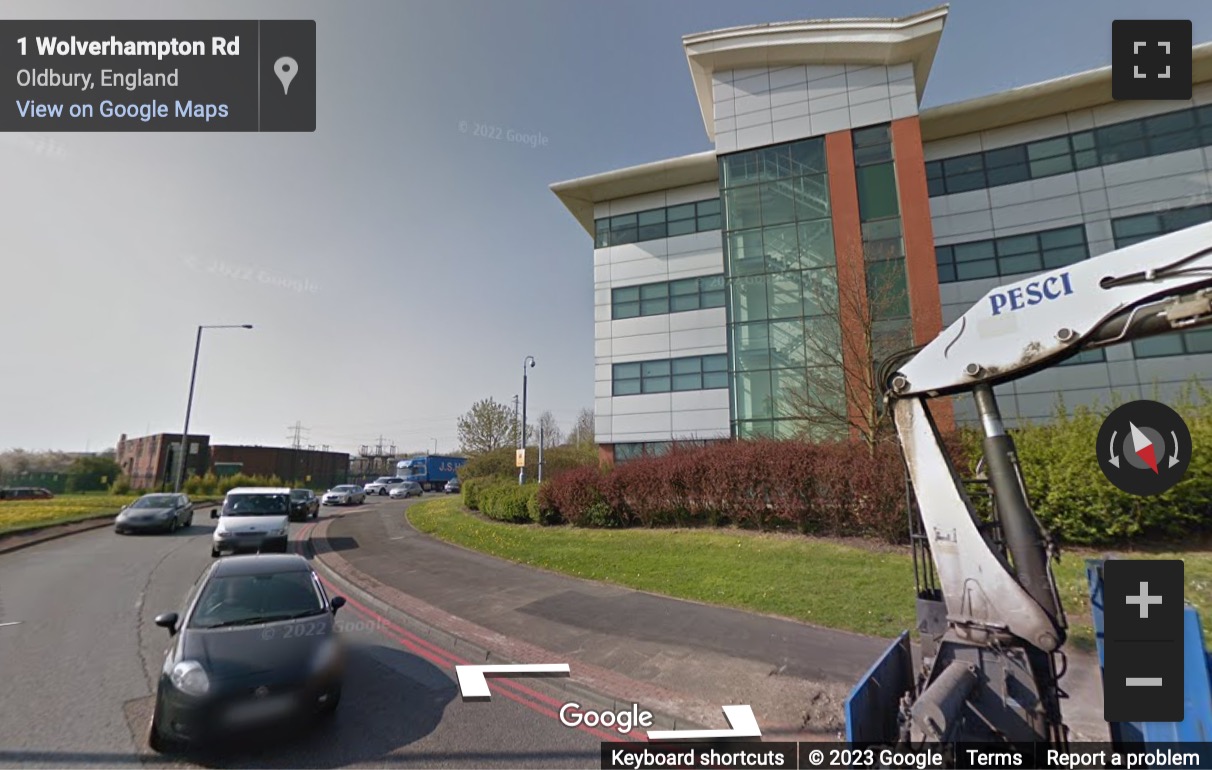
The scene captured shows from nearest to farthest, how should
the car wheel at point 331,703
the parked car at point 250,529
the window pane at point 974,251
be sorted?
the car wheel at point 331,703 → the parked car at point 250,529 → the window pane at point 974,251

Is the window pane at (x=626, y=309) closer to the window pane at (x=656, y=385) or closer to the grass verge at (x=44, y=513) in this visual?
the window pane at (x=656, y=385)

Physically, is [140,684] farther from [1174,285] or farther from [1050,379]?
[1050,379]

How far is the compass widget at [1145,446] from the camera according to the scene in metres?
3.47

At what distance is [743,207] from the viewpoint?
2027 centimetres

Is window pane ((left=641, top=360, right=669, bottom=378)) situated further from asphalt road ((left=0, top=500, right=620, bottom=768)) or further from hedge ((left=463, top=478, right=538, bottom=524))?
asphalt road ((left=0, top=500, right=620, bottom=768))

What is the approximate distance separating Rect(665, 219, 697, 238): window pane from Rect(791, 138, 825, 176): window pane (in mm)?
5157

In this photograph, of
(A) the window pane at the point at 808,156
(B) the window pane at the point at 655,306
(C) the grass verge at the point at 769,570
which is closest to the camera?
(C) the grass verge at the point at 769,570

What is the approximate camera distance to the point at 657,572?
954 centimetres

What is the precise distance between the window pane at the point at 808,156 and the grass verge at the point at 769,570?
14.9m

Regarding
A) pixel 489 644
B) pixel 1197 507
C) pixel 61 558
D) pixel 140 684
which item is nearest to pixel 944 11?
pixel 1197 507

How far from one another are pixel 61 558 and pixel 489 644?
13986 millimetres

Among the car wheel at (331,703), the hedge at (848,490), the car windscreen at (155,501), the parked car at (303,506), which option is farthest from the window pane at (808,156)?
the car windscreen at (155,501)

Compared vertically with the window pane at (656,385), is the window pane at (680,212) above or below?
above

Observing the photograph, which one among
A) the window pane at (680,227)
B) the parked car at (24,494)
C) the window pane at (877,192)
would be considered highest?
the window pane at (680,227)
